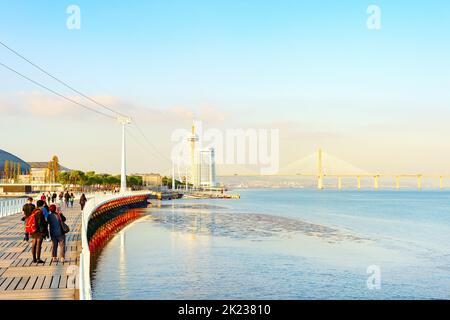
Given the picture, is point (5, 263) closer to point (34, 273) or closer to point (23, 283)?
point (34, 273)

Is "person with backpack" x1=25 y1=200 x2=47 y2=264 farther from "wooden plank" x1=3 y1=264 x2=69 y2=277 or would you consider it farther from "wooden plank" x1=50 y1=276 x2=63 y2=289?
"wooden plank" x1=50 y1=276 x2=63 y2=289

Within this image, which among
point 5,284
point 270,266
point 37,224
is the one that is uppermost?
point 37,224

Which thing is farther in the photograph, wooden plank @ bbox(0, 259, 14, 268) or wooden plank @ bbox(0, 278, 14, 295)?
wooden plank @ bbox(0, 259, 14, 268)

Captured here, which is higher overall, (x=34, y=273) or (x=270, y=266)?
(x=34, y=273)

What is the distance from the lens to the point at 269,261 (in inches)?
1448

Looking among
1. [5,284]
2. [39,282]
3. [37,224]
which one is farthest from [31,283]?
[37,224]

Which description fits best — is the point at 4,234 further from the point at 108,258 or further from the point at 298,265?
the point at 298,265

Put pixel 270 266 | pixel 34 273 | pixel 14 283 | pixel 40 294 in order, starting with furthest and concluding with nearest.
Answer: pixel 270 266 < pixel 34 273 < pixel 14 283 < pixel 40 294

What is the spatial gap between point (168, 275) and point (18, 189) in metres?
150

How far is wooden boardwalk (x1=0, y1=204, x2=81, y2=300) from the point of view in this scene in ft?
50.4

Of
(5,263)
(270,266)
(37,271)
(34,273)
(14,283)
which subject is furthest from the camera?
(270,266)

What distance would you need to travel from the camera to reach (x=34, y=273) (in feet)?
60.3

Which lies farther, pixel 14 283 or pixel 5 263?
pixel 5 263

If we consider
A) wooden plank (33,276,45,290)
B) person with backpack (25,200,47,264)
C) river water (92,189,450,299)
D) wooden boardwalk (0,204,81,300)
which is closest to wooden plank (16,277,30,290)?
wooden boardwalk (0,204,81,300)
